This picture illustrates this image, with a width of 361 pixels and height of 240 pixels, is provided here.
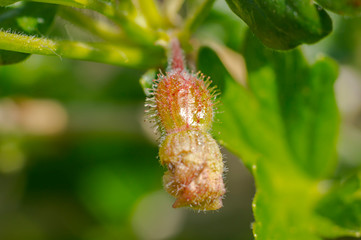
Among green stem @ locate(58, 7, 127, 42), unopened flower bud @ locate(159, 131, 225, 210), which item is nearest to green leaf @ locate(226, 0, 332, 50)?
unopened flower bud @ locate(159, 131, 225, 210)

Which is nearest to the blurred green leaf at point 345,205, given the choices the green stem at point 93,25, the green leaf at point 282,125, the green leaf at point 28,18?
the green leaf at point 282,125

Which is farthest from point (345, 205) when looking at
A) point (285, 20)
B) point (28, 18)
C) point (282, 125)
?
point (28, 18)

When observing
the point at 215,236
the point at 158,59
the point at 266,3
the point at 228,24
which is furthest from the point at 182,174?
Answer: the point at 215,236

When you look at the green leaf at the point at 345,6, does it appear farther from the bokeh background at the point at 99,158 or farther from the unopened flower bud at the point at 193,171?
the bokeh background at the point at 99,158

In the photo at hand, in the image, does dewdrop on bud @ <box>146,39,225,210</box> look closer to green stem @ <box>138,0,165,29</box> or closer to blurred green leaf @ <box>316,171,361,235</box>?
green stem @ <box>138,0,165,29</box>

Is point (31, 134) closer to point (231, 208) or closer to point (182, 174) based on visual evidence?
point (231, 208)
